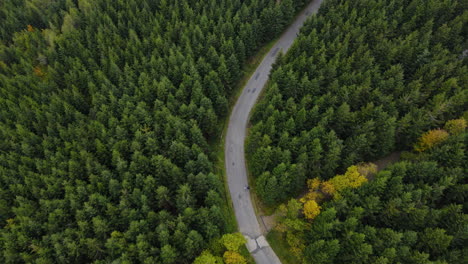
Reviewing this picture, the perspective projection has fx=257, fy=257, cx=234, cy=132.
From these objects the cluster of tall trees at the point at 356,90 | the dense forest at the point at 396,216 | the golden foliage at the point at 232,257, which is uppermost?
the cluster of tall trees at the point at 356,90

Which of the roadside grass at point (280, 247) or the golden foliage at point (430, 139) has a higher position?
the golden foliage at point (430, 139)

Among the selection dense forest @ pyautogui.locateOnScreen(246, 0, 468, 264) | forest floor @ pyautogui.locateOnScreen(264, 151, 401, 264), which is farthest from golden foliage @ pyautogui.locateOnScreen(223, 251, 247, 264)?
forest floor @ pyautogui.locateOnScreen(264, 151, 401, 264)

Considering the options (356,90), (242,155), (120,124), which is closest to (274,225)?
(242,155)

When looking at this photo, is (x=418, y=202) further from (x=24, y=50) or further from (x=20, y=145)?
(x=24, y=50)

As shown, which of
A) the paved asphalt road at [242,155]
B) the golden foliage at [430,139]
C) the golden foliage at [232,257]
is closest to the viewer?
the golden foliage at [232,257]

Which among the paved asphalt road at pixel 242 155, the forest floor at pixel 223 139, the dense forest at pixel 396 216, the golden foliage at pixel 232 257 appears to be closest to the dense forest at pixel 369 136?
the dense forest at pixel 396 216

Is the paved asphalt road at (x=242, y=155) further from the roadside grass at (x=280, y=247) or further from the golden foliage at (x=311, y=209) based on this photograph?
the golden foliage at (x=311, y=209)
